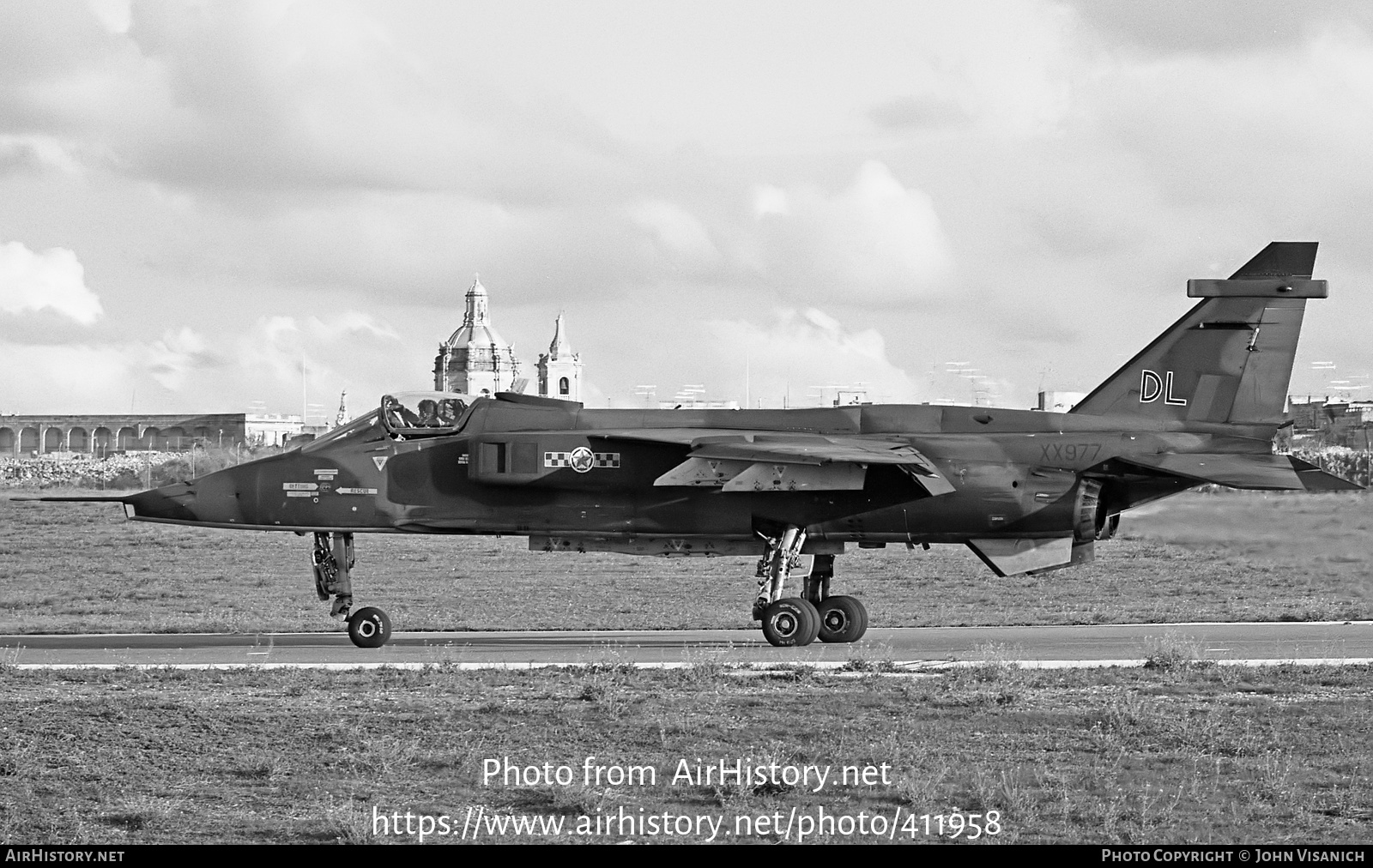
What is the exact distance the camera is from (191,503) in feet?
70.5

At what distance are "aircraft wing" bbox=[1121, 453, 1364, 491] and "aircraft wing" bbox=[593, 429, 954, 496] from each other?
2.83m

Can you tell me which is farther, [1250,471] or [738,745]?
[1250,471]

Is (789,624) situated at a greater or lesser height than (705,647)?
greater

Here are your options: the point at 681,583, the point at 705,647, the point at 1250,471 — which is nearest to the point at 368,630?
the point at 705,647

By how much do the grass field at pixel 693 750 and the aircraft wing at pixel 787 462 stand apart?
3586 millimetres

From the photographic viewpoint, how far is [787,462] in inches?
786

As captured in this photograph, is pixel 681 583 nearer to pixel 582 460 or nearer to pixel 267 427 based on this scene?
pixel 582 460

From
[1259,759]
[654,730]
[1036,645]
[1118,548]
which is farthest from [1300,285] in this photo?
[1118,548]

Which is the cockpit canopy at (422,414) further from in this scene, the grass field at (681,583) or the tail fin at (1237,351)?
the tail fin at (1237,351)

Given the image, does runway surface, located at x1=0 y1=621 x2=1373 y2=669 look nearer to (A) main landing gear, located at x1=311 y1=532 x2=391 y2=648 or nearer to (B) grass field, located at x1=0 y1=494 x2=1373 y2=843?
(A) main landing gear, located at x1=311 y1=532 x2=391 y2=648

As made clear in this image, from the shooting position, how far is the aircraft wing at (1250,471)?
63.8 ft

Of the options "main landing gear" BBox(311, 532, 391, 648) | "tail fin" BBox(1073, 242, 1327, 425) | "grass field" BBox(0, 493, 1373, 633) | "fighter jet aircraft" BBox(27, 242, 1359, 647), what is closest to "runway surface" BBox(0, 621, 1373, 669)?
"main landing gear" BBox(311, 532, 391, 648)

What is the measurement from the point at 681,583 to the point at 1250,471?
1753 cm
